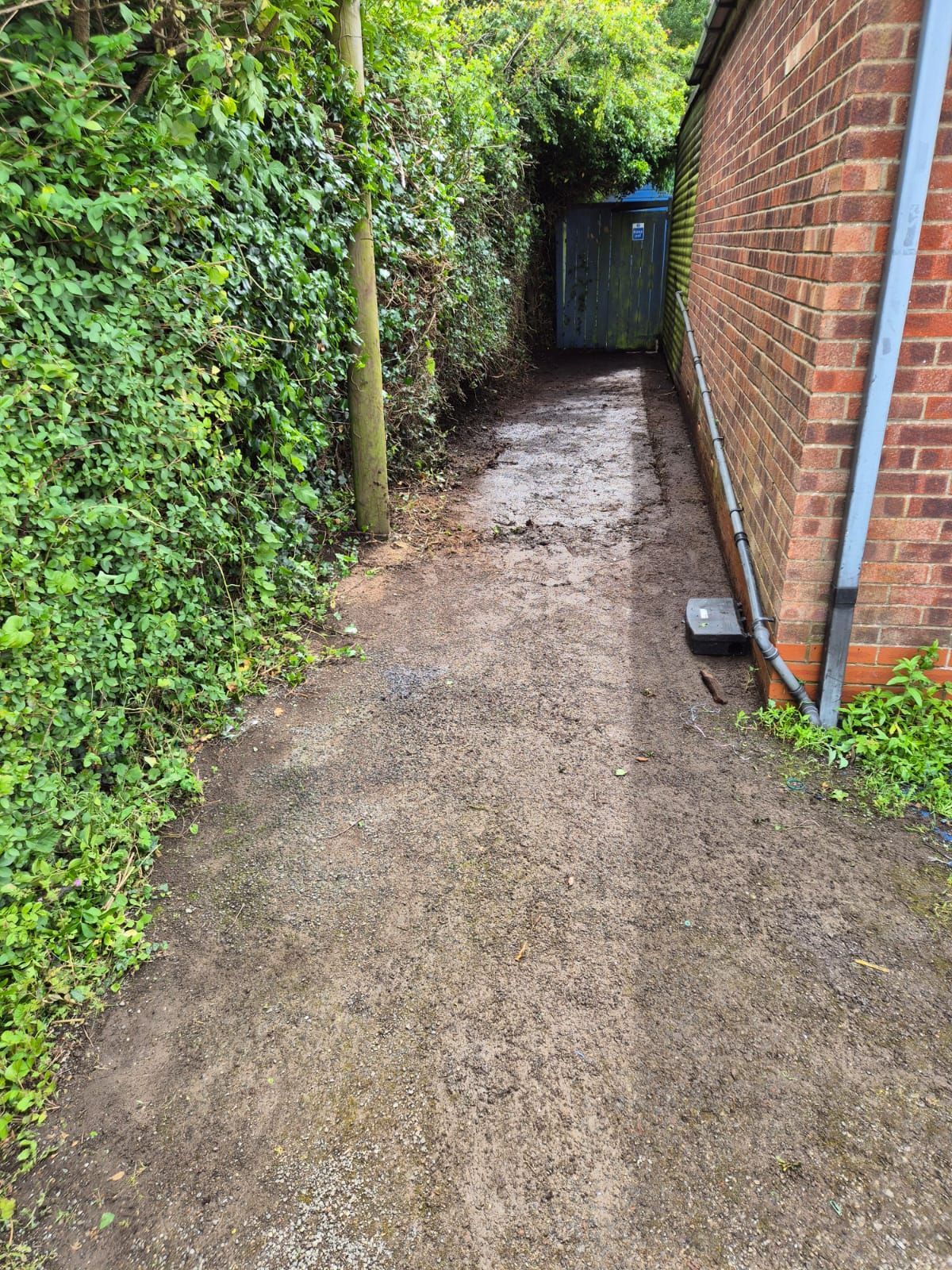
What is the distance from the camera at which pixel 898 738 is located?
2834 mm

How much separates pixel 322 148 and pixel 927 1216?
15.4 feet

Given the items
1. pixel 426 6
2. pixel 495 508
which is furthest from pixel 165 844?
pixel 426 6

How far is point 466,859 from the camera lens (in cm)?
259

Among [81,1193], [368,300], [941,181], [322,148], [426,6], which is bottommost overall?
[81,1193]

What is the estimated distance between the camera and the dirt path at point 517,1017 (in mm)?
1598

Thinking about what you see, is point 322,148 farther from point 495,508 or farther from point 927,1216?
point 927,1216

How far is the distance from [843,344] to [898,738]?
4.57ft

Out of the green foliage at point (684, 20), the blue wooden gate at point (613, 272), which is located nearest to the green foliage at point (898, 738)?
the blue wooden gate at point (613, 272)

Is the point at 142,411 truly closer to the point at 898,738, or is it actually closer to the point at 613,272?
the point at 898,738

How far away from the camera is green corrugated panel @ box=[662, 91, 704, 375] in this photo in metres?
8.30

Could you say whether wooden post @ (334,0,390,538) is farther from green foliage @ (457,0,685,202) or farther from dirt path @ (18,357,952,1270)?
green foliage @ (457,0,685,202)

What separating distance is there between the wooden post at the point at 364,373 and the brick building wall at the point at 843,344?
215cm

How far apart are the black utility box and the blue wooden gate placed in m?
10.6

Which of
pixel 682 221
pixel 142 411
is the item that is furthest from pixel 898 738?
pixel 682 221
